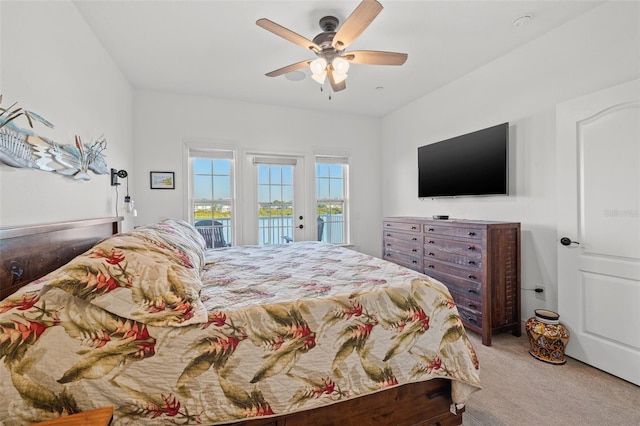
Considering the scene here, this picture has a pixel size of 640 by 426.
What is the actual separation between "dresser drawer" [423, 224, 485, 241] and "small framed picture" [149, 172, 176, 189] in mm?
3395

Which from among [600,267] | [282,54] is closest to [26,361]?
[282,54]

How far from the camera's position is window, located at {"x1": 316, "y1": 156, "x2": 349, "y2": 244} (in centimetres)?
465

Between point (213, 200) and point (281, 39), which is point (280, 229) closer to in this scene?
point (213, 200)

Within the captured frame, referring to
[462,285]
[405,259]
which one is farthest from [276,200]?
[462,285]

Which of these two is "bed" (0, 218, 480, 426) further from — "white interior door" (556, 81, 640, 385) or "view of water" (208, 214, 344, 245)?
"view of water" (208, 214, 344, 245)

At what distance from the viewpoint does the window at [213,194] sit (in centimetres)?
401

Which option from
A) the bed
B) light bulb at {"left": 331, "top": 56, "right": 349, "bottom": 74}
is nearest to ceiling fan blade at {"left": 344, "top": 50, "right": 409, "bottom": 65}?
light bulb at {"left": 331, "top": 56, "right": 349, "bottom": 74}

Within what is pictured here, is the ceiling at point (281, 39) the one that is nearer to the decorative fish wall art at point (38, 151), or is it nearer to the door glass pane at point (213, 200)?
the door glass pane at point (213, 200)

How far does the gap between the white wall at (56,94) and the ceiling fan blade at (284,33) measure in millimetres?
1296

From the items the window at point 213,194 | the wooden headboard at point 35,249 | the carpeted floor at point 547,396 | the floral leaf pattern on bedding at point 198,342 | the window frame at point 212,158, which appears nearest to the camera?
the floral leaf pattern on bedding at point 198,342

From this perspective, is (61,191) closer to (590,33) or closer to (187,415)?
(187,415)

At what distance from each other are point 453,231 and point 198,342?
2.55m

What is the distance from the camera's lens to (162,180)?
3.77m

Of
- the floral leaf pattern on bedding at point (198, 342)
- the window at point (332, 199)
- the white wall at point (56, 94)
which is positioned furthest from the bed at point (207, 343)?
the window at point (332, 199)
